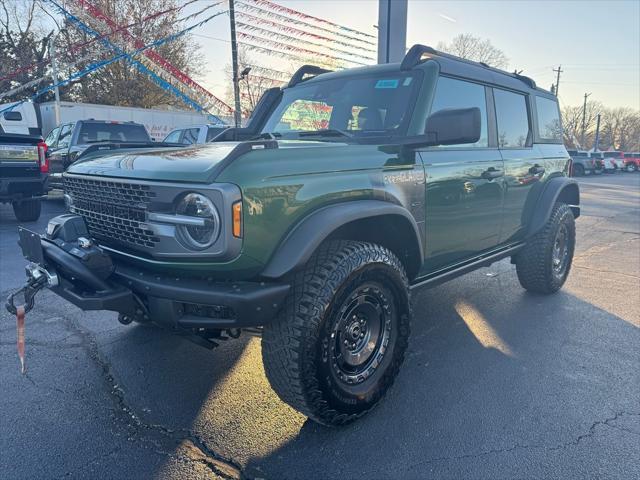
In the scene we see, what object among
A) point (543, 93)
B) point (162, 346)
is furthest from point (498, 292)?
point (162, 346)

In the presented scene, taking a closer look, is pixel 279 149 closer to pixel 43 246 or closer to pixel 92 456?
pixel 43 246

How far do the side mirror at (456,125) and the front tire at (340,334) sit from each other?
0.75m

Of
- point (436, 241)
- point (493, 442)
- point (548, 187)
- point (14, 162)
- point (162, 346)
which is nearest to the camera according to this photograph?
point (493, 442)

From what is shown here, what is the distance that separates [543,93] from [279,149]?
146 inches

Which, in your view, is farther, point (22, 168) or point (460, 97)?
point (22, 168)

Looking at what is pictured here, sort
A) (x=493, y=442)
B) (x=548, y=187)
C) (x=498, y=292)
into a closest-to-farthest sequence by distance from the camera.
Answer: (x=493, y=442) < (x=548, y=187) < (x=498, y=292)

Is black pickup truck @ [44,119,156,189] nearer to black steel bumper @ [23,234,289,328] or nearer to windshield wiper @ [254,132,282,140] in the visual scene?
windshield wiper @ [254,132,282,140]

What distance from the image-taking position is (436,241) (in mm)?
3238

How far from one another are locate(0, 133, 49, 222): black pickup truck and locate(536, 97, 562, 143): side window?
24.7 ft

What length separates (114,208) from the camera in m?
2.53

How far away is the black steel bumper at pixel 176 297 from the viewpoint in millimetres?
2133

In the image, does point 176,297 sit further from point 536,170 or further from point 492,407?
point 536,170

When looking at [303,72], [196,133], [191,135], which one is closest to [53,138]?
[191,135]

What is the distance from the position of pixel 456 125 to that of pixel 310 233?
3.58ft
